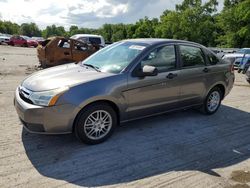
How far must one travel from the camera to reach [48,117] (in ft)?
13.9

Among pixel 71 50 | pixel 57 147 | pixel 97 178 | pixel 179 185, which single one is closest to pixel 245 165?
pixel 179 185

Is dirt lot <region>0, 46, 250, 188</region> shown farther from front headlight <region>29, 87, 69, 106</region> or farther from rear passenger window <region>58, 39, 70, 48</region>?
rear passenger window <region>58, 39, 70, 48</region>

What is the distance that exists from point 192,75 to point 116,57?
5.33 feet

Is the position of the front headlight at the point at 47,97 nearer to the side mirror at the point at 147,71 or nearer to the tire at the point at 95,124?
the tire at the point at 95,124

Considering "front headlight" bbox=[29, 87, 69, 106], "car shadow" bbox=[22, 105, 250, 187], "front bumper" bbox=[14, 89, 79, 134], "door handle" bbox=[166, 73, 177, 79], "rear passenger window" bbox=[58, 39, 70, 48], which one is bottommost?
"car shadow" bbox=[22, 105, 250, 187]

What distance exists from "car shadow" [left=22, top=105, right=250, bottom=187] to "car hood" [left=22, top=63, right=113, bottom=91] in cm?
90

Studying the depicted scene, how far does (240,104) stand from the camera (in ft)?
25.8

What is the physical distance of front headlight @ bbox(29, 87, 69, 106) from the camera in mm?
4227

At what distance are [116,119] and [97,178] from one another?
1335 millimetres

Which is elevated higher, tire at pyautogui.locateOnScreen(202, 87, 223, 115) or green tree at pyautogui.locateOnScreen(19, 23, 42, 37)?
green tree at pyautogui.locateOnScreen(19, 23, 42, 37)

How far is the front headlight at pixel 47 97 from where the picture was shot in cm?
423

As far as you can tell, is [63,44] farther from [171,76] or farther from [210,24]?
[210,24]

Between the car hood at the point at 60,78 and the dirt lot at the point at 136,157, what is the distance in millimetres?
900

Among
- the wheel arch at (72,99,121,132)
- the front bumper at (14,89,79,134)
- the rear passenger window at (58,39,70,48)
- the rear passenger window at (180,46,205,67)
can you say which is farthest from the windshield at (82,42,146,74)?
the rear passenger window at (58,39,70,48)
